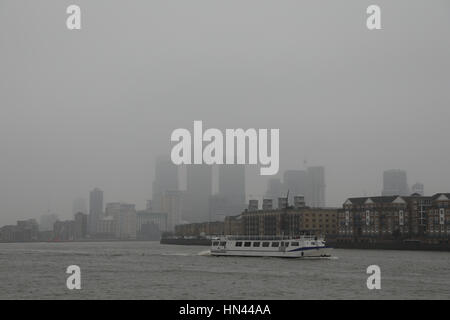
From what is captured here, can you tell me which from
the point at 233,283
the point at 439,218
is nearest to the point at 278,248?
the point at 233,283

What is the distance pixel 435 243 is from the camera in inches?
7205

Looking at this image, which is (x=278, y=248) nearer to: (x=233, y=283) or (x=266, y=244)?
(x=266, y=244)

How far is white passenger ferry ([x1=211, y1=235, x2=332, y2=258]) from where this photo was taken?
4902 inches

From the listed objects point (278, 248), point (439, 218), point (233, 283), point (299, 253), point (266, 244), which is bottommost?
point (233, 283)

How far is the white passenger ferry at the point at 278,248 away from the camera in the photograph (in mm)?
124500

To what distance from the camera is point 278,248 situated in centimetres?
12862

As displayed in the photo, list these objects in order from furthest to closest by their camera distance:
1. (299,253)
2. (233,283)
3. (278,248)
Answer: (278,248) → (299,253) → (233,283)

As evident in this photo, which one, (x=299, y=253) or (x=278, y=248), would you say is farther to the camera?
(x=278, y=248)

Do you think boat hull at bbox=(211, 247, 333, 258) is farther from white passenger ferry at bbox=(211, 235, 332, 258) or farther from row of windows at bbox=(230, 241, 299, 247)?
row of windows at bbox=(230, 241, 299, 247)

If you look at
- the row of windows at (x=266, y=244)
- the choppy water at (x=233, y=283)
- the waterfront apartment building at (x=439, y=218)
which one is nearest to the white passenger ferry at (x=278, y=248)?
the row of windows at (x=266, y=244)
